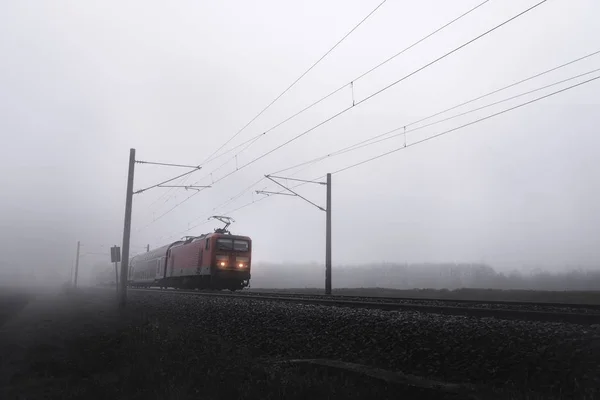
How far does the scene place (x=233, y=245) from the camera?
31.0 metres

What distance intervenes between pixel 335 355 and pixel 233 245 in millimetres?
22876

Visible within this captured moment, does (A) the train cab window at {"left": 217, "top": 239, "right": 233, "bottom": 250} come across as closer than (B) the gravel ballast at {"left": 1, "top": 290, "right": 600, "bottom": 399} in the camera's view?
No

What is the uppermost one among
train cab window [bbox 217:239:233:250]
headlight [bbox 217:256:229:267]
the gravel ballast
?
train cab window [bbox 217:239:233:250]

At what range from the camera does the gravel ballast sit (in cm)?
608

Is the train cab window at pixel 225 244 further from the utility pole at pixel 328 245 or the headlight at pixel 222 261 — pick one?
the utility pole at pixel 328 245

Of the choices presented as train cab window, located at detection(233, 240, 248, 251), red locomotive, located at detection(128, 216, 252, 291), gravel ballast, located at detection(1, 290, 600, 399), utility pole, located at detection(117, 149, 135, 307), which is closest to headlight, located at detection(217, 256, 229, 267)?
red locomotive, located at detection(128, 216, 252, 291)

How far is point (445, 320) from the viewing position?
28.0 ft

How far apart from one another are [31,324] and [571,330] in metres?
15.3

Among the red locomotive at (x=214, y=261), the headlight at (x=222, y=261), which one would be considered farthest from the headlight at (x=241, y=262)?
the headlight at (x=222, y=261)

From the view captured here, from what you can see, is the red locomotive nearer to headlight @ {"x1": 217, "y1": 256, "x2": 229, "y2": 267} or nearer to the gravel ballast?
headlight @ {"x1": 217, "y1": 256, "x2": 229, "y2": 267}

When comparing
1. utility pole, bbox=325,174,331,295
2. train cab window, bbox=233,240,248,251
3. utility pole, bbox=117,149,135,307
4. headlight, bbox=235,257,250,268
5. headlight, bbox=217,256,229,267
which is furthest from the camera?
train cab window, bbox=233,240,248,251

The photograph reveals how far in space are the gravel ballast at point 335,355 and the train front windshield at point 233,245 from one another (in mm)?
17792

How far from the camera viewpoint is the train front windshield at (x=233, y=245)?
30.3 m

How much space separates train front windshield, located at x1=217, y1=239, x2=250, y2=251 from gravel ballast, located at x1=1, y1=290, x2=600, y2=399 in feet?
58.4
